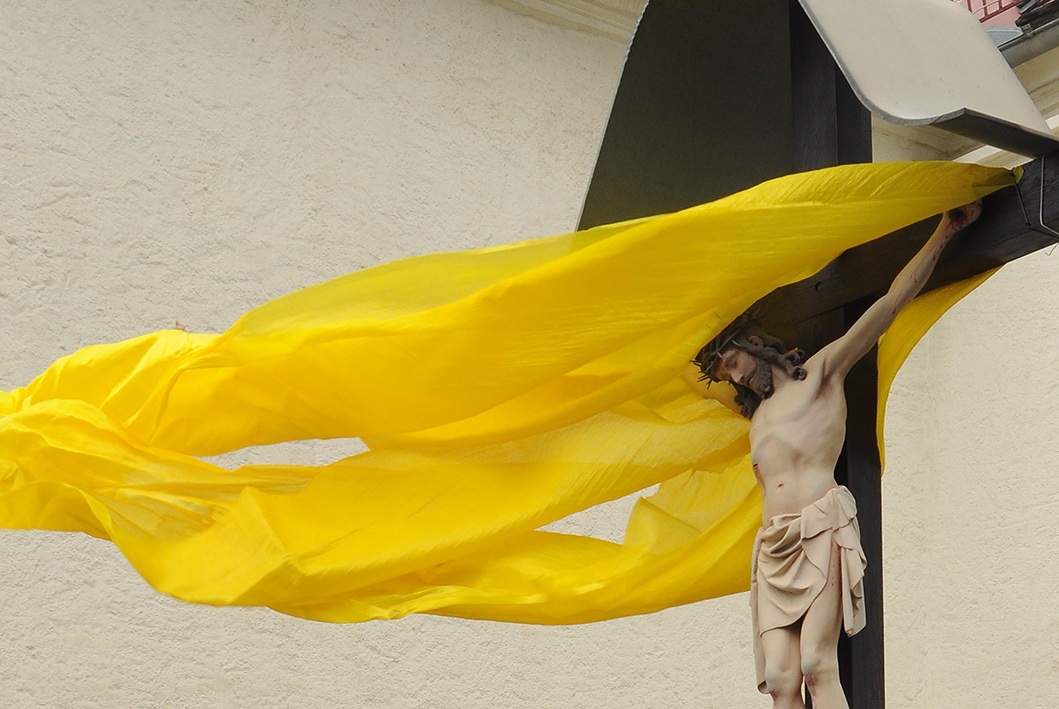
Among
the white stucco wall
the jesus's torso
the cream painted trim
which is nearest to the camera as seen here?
the jesus's torso

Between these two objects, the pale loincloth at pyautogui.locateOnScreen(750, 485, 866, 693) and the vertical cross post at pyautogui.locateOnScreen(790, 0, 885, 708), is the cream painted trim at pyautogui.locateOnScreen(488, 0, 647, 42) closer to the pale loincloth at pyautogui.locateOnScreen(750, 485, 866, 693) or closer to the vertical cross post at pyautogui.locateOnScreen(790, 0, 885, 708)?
the vertical cross post at pyautogui.locateOnScreen(790, 0, 885, 708)

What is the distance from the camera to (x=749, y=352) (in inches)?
115

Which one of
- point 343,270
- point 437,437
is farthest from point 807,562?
point 343,270

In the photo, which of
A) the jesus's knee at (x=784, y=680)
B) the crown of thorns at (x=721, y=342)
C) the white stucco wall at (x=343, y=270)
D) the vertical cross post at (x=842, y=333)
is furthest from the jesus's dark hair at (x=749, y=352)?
the white stucco wall at (x=343, y=270)

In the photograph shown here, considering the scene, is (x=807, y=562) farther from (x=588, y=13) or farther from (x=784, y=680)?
(x=588, y=13)

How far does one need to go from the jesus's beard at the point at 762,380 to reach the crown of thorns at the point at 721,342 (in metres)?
0.08

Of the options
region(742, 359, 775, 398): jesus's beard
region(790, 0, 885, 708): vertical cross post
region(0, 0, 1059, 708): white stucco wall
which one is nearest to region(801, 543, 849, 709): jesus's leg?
region(790, 0, 885, 708): vertical cross post

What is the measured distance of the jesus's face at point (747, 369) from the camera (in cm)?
291

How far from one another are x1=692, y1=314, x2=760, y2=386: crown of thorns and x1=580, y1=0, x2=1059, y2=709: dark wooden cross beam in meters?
0.20

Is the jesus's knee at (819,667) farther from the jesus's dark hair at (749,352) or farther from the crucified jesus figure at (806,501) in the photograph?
the jesus's dark hair at (749,352)

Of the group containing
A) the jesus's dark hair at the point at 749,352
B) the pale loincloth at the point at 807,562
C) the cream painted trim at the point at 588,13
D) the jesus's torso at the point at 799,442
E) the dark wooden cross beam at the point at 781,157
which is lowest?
the pale loincloth at the point at 807,562

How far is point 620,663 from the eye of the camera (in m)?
5.54

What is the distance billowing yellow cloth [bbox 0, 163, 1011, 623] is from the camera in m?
2.87

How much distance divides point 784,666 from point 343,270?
9.79 ft
